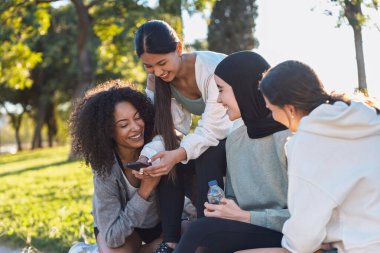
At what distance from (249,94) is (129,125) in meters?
1.06

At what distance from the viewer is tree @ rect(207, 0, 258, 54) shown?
374 inches

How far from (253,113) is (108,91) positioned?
4.22 ft

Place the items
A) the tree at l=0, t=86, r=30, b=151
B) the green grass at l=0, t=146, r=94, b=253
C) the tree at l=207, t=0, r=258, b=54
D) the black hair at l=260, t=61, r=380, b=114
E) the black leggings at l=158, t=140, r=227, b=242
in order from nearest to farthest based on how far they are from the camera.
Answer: the black hair at l=260, t=61, r=380, b=114 < the black leggings at l=158, t=140, r=227, b=242 < the green grass at l=0, t=146, r=94, b=253 < the tree at l=207, t=0, r=258, b=54 < the tree at l=0, t=86, r=30, b=151

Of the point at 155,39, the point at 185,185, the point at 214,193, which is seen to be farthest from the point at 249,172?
the point at 155,39

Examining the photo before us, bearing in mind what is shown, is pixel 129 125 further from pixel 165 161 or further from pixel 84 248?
pixel 84 248

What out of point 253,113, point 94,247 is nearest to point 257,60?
point 253,113

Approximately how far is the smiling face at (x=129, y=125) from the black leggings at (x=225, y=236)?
4.07 feet

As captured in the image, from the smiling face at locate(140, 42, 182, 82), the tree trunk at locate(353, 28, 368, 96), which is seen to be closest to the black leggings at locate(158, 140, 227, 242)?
the smiling face at locate(140, 42, 182, 82)

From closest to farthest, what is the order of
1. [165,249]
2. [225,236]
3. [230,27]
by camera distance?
[225,236] → [165,249] → [230,27]

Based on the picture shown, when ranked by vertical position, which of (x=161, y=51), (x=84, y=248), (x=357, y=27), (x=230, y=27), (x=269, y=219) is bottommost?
(x=84, y=248)

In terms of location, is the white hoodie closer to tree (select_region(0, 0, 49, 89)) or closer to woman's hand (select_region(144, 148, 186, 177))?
woman's hand (select_region(144, 148, 186, 177))

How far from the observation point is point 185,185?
4039 mm

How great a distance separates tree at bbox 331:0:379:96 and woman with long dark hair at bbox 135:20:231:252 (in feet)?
4.40

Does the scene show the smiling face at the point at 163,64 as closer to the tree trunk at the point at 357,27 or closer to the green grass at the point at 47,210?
the green grass at the point at 47,210
